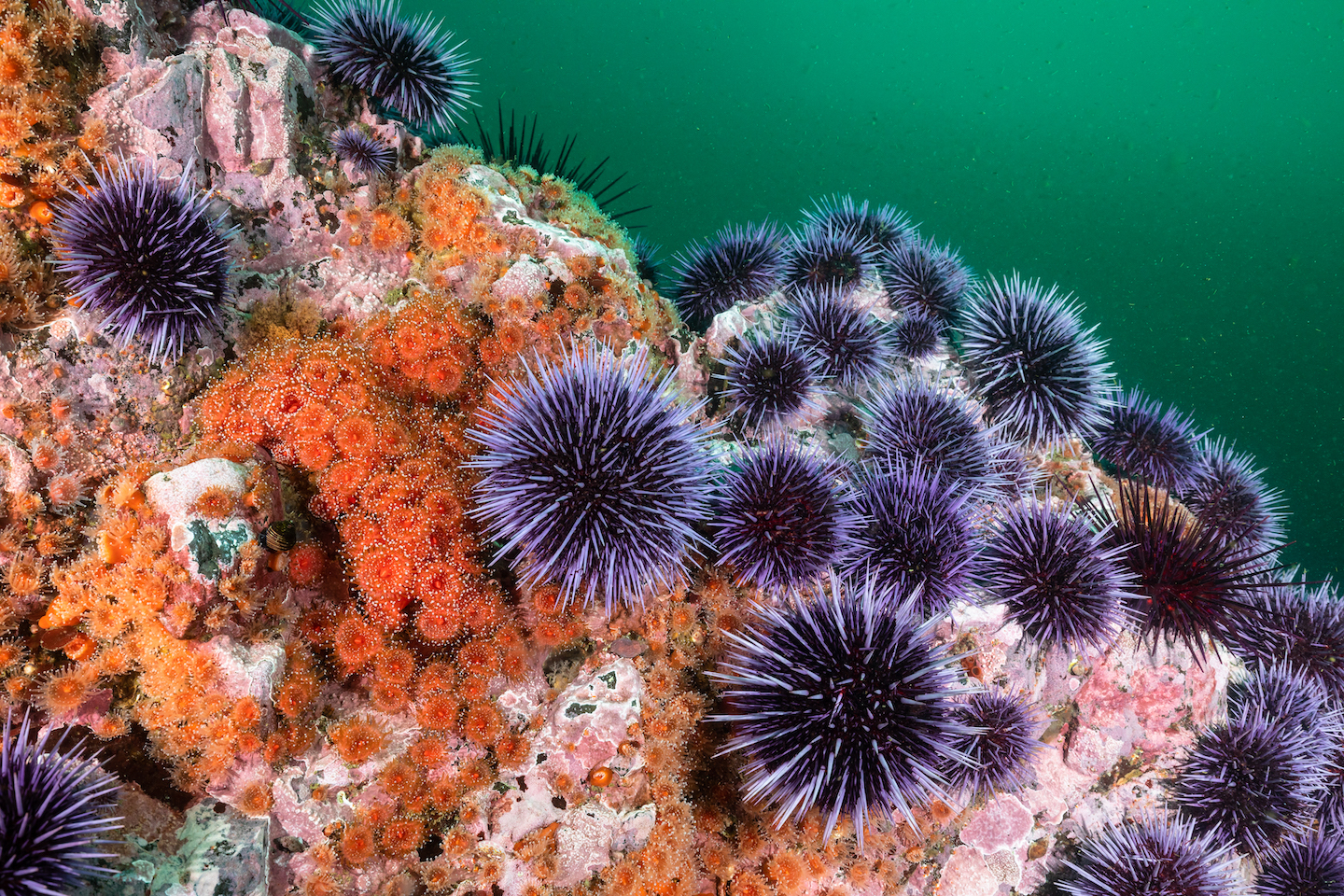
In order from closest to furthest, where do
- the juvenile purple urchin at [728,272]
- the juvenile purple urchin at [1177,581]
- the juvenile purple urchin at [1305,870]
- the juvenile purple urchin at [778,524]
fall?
the juvenile purple urchin at [778,524], the juvenile purple urchin at [1177,581], the juvenile purple urchin at [1305,870], the juvenile purple urchin at [728,272]

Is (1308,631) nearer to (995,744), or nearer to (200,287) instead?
(995,744)

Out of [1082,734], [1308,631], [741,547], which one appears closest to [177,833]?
[741,547]

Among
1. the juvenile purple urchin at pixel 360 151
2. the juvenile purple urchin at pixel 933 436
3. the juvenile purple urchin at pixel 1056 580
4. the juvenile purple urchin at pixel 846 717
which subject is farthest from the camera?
the juvenile purple urchin at pixel 933 436

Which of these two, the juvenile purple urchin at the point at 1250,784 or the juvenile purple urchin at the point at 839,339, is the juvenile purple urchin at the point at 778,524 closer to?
the juvenile purple urchin at the point at 839,339

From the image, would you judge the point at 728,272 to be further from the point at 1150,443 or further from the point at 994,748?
Answer: the point at 1150,443

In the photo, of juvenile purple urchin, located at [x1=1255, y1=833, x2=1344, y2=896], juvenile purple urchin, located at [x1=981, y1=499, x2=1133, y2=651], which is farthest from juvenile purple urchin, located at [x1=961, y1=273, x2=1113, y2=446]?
juvenile purple urchin, located at [x1=1255, y1=833, x2=1344, y2=896]

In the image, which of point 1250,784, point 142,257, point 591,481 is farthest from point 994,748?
point 142,257

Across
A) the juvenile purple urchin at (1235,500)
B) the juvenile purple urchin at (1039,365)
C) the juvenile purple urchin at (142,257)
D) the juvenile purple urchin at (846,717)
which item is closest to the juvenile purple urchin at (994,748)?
the juvenile purple urchin at (846,717)
